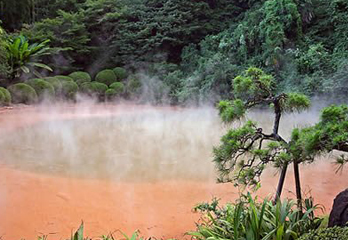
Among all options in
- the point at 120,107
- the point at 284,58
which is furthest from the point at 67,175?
the point at 284,58

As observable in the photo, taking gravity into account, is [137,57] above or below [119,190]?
above

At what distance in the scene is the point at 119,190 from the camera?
3350 mm

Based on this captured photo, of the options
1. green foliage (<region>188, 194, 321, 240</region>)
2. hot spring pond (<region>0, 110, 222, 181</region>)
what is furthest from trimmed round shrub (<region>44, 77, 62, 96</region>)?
green foliage (<region>188, 194, 321, 240</region>)

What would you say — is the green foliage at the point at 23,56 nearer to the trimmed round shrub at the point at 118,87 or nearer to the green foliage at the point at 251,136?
the trimmed round shrub at the point at 118,87

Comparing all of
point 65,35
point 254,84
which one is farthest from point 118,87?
point 254,84

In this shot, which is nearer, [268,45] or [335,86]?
[335,86]

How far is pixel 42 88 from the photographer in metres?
8.96

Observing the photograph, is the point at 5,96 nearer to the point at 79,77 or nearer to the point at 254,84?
the point at 79,77

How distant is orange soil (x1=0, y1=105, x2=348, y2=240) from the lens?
2609mm

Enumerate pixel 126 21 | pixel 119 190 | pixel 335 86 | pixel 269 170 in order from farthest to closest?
1. pixel 126 21
2. pixel 335 86
3. pixel 269 170
4. pixel 119 190

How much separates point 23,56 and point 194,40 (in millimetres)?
5180

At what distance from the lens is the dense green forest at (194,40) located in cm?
835

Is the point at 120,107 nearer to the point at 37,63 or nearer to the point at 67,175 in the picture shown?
the point at 37,63

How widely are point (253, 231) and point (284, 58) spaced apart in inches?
285
